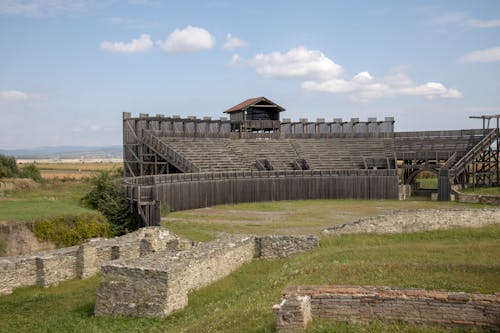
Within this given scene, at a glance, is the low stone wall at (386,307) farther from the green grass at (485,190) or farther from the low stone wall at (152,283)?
the green grass at (485,190)

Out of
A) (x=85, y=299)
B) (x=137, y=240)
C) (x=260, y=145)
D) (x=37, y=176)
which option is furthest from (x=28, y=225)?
(x=37, y=176)

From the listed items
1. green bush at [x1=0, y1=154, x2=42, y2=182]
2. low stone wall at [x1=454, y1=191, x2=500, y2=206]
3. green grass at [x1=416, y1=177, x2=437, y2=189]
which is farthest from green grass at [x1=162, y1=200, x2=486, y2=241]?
green bush at [x1=0, y1=154, x2=42, y2=182]

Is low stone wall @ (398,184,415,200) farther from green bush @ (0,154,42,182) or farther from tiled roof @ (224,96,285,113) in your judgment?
green bush @ (0,154,42,182)

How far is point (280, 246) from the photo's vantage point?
74.0ft

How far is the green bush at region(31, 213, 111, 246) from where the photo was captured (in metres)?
25.0

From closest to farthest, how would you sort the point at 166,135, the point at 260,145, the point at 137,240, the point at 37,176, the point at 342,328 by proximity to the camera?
1. the point at 342,328
2. the point at 137,240
3. the point at 166,135
4. the point at 260,145
5. the point at 37,176

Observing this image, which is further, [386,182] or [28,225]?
[386,182]

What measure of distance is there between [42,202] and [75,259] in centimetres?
1305

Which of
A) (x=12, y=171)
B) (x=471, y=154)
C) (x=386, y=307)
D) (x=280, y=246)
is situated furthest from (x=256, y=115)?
(x=386, y=307)

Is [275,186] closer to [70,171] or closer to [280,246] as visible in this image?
[280,246]

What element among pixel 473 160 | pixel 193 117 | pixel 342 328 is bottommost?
pixel 342 328

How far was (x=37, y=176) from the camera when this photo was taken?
5372 centimetres

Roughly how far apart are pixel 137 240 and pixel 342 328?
13824 millimetres

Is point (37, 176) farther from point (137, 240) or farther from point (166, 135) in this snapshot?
point (137, 240)
